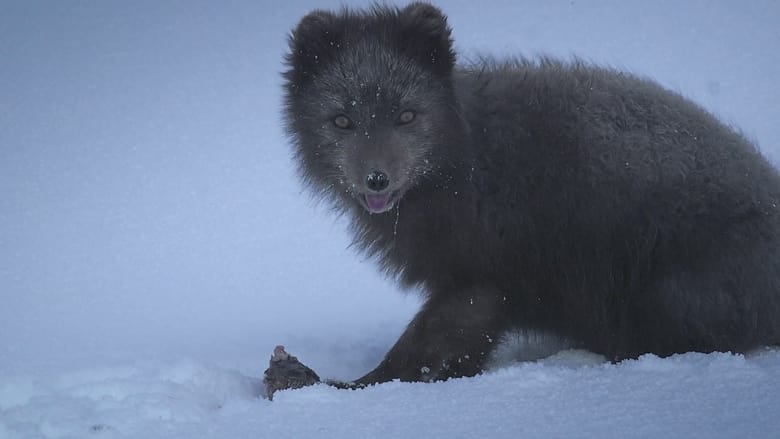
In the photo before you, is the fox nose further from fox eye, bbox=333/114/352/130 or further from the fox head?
fox eye, bbox=333/114/352/130

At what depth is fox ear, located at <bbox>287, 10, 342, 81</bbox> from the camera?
5.08 metres

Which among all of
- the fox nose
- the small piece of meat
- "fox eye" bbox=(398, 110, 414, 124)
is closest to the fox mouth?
the fox nose

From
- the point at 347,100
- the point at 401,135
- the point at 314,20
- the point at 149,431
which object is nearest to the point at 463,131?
the point at 401,135

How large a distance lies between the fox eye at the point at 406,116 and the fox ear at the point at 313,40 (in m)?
0.64

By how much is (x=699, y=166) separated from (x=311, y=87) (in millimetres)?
2377

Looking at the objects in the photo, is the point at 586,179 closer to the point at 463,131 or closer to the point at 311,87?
the point at 463,131

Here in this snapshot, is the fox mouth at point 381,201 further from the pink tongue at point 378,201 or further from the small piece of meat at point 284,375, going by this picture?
the small piece of meat at point 284,375

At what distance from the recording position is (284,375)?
467 cm

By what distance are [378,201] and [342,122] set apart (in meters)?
0.52

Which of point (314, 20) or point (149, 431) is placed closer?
point (149, 431)

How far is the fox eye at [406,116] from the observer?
483cm

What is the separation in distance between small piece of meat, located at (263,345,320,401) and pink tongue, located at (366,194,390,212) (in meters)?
0.99

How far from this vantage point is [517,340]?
557cm

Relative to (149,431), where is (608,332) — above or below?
above
